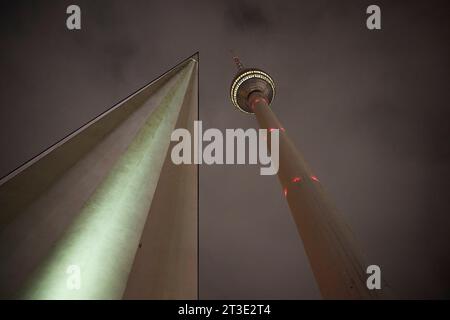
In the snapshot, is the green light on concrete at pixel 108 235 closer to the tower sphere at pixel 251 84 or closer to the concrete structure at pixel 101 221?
the concrete structure at pixel 101 221

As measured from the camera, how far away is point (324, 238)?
688 cm

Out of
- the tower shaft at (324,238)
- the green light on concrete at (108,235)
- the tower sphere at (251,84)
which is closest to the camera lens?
the green light on concrete at (108,235)

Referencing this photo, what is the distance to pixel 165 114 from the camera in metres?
4.12

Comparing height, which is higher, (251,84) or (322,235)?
(251,84)

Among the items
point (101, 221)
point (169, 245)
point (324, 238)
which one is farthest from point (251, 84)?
point (101, 221)

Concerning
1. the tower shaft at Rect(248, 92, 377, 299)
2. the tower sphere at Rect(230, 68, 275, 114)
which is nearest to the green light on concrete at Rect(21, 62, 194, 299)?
the tower shaft at Rect(248, 92, 377, 299)

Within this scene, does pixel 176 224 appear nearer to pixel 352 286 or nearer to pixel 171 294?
pixel 171 294

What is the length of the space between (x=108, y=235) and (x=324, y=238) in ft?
19.9

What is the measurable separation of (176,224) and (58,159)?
4.53 ft

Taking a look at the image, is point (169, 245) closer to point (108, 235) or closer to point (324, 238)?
point (108, 235)

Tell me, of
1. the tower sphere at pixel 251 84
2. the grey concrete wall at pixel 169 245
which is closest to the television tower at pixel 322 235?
the grey concrete wall at pixel 169 245

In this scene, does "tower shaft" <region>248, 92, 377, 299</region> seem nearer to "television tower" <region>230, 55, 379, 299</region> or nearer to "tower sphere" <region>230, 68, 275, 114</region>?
"television tower" <region>230, 55, 379, 299</region>

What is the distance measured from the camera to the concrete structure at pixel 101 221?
1790 mm
